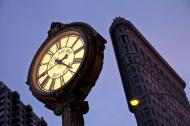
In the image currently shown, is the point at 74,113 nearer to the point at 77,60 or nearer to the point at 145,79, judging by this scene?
the point at 77,60

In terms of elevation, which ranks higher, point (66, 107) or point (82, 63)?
point (82, 63)

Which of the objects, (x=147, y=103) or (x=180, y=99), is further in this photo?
(x=180, y=99)

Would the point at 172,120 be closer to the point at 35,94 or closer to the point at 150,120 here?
the point at 150,120

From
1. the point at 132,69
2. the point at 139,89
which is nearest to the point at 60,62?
the point at 139,89

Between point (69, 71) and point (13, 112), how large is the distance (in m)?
96.1

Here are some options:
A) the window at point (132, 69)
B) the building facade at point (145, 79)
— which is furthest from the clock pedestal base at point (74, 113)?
the window at point (132, 69)

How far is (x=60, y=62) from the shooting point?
23.6 ft

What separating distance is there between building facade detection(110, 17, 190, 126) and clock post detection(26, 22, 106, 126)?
3015 inches

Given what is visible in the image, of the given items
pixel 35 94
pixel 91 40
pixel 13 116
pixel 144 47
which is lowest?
pixel 35 94

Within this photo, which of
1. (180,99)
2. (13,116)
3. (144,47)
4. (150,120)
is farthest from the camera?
(180,99)

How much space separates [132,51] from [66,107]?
10049 centimetres

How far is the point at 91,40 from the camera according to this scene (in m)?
7.10

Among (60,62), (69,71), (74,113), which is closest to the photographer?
(74,113)

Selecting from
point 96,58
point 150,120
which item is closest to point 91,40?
point 96,58
